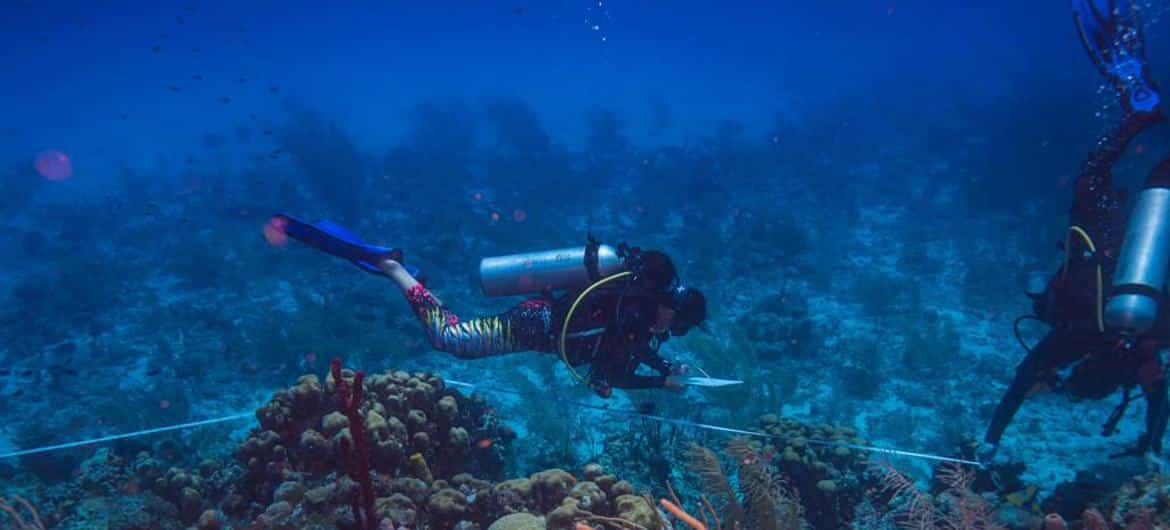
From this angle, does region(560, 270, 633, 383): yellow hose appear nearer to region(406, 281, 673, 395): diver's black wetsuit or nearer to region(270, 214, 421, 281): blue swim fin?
region(406, 281, 673, 395): diver's black wetsuit

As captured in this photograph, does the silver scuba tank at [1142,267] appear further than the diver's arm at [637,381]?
No

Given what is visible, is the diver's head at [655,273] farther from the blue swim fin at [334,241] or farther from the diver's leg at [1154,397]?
the diver's leg at [1154,397]

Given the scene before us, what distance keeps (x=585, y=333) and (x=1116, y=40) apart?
323 inches

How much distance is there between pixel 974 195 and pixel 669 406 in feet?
51.8

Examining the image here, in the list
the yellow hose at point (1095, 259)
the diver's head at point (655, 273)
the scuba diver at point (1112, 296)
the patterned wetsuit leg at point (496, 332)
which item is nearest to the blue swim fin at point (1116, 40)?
the scuba diver at point (1112, 296)

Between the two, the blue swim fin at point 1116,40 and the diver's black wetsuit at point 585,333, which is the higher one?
the blue swim fin at point 1116,40

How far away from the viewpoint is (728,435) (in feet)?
23.2

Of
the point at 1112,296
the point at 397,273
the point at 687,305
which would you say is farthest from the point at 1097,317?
the point at 397,273

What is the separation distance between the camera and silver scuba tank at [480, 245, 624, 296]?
598cm

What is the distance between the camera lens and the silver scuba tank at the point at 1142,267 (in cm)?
454

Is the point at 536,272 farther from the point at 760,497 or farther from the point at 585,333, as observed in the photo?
the point at 760,497

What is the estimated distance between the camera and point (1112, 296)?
4.77m

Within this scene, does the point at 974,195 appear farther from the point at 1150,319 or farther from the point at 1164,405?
the point at 1150,319

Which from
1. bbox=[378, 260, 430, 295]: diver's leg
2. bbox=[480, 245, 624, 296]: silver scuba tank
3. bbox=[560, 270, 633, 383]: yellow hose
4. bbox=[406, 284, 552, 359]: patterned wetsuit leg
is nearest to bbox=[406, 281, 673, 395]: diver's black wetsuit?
bbox=[406, 284, 552, 359]: patterned wetsuit leg
